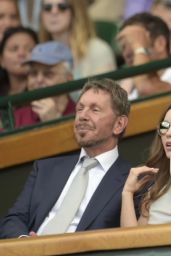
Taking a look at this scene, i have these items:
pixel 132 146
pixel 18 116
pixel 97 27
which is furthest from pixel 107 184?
pixel 97 27

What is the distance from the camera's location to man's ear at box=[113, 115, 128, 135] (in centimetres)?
683

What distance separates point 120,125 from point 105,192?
0.45 m

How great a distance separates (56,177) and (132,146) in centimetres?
98

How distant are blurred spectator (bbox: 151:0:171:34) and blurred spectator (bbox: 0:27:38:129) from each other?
Result: 1062 millimetres

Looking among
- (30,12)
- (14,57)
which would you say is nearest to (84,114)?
(14,57)

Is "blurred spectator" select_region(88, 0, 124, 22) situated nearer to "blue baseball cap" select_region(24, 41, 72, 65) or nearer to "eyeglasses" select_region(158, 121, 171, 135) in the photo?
"blue baseball cap" select_region(24, 41, 72, 65)

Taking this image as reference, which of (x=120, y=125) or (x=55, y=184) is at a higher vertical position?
(x=120, y=125)

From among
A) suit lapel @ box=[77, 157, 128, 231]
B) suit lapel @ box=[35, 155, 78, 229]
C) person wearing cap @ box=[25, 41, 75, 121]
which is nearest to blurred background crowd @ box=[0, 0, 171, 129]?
person wearing cap @ box=[25, 41, 75, 121]

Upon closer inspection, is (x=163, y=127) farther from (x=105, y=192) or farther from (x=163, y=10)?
(x=163, y=10)

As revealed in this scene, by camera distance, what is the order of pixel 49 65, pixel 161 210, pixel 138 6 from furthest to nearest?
1. pixel 138 6
2. pixel 49 65
3. pixel 161 210

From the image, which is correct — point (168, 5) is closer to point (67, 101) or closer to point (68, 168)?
point (67, 101)

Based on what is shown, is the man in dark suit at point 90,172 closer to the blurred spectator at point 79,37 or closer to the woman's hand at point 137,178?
the woman's hand at point 137,178

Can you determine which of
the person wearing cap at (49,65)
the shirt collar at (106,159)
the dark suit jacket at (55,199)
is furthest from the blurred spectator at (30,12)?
the shirt collar at (106,159)

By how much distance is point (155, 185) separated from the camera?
20.7 ft
